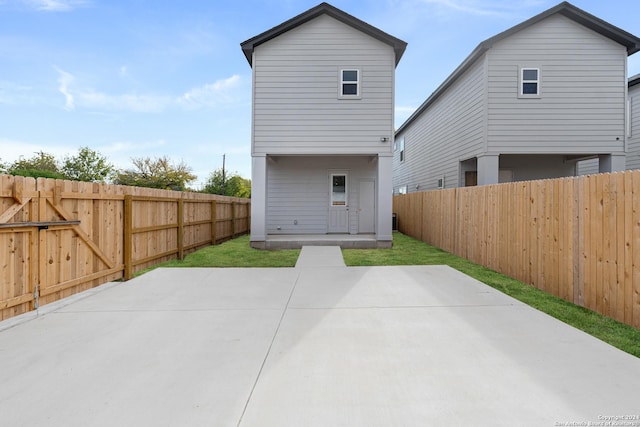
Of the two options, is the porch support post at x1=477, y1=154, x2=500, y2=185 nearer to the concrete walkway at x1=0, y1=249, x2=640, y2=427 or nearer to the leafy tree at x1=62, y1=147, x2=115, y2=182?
the concrete walkway at x1=0, y1=249, x2=640, y2=427

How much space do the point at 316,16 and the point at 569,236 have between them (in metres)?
9.90

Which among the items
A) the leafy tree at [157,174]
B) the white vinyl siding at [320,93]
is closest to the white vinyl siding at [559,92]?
the white vinyl siding at [320,93]

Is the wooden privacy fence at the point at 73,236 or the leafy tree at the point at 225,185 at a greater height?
the leafy tree at the point at 225,185

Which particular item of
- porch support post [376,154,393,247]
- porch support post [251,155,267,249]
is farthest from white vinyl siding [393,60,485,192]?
porch support post [251,155,267,249]

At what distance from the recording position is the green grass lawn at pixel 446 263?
12.8 ft

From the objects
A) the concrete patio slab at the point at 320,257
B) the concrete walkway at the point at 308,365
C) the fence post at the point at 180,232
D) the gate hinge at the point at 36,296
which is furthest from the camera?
the fence post at the point at 180,232

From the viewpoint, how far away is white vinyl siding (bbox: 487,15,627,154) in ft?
38.1

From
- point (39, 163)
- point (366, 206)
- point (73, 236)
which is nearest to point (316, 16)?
point (366, 206)

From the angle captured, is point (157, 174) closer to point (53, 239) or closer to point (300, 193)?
point (300, 193)

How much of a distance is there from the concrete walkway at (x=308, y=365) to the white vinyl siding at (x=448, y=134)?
951 centimetres

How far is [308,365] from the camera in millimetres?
3004

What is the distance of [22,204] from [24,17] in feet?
40.2

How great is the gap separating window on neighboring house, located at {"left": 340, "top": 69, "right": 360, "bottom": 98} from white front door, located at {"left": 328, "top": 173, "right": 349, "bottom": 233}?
331 centimetres

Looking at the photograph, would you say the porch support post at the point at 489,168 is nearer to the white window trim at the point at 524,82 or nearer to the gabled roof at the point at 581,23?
the white window trim at the point at 524,82
